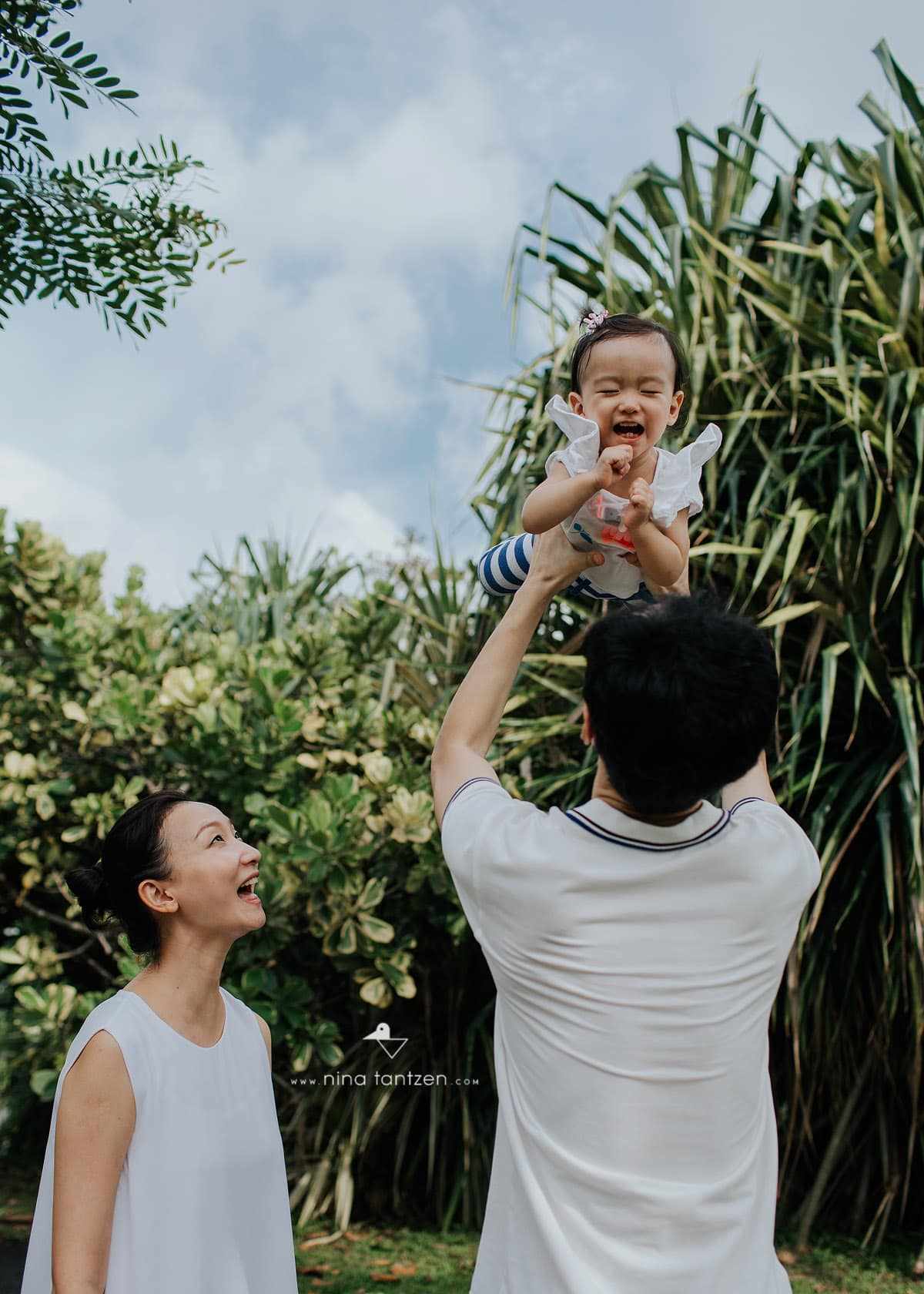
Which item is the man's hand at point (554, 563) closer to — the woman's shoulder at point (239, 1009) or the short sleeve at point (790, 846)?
the short sleeve at point (790, 846)

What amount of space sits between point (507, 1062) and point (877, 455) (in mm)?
3801

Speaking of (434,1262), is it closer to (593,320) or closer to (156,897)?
(156,897)

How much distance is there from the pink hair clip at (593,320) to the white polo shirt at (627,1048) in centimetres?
117

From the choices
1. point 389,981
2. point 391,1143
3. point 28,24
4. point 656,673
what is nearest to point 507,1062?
point 656,673

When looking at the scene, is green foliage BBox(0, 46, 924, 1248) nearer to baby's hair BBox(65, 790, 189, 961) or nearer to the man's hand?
baby's hair BBox(65, 790, 189, 961)

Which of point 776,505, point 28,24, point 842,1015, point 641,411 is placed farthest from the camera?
point 776,505

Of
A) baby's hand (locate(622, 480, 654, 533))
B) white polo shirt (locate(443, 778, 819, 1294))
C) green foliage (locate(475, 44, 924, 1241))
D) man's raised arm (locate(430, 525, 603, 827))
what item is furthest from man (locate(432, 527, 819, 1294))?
green foliage (locate(475, 44, 924, 1241))

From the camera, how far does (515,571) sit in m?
1.96

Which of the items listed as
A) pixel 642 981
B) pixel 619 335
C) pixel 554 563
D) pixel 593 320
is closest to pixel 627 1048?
pixel 642 981

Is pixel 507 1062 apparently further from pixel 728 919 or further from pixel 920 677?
pixel 920 677

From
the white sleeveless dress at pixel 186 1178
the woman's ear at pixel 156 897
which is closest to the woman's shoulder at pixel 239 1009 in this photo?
the white sleeveless dress at pixel 186 1178

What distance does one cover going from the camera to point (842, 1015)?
4.17 meters

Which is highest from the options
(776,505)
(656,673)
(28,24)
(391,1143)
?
(28,24)

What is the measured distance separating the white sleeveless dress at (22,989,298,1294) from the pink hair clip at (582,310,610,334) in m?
1.43
